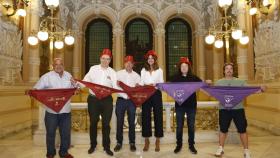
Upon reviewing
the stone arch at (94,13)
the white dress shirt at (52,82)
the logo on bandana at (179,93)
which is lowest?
the logo on bandana at (179,93)

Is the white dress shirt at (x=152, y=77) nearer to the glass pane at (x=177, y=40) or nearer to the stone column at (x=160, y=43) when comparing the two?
the stone column at (x=160, y=43)

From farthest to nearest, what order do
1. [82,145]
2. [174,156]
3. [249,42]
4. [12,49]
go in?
[249,42], [12,49], [82,145], [174,156]

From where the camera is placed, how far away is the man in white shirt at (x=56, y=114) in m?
5.22

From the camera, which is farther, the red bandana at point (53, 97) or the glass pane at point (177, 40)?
the glass pane at point (177, 40)

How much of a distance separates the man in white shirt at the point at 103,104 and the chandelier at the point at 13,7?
4.72m

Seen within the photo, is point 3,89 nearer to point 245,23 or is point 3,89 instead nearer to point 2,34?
point 2,34

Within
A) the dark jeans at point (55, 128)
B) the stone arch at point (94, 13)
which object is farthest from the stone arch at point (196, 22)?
the dark jeans at point (55, 128)

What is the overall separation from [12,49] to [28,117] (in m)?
2.85

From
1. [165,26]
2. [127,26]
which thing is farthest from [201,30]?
[127,26]

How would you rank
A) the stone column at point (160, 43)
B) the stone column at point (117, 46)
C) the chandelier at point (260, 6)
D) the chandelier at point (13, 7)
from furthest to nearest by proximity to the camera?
the stone column at point (160, 43)
the stone column at point (117, 46)
the chandelier at point (260, 6)
the chandelier at point (13, 7)

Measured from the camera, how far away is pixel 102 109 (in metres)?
5.64

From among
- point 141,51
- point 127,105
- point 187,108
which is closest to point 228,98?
point 187,108

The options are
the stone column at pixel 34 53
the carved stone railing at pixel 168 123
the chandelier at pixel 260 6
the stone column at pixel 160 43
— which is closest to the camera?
the carved stone railing at pixel 168 123

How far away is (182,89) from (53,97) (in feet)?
8.13
